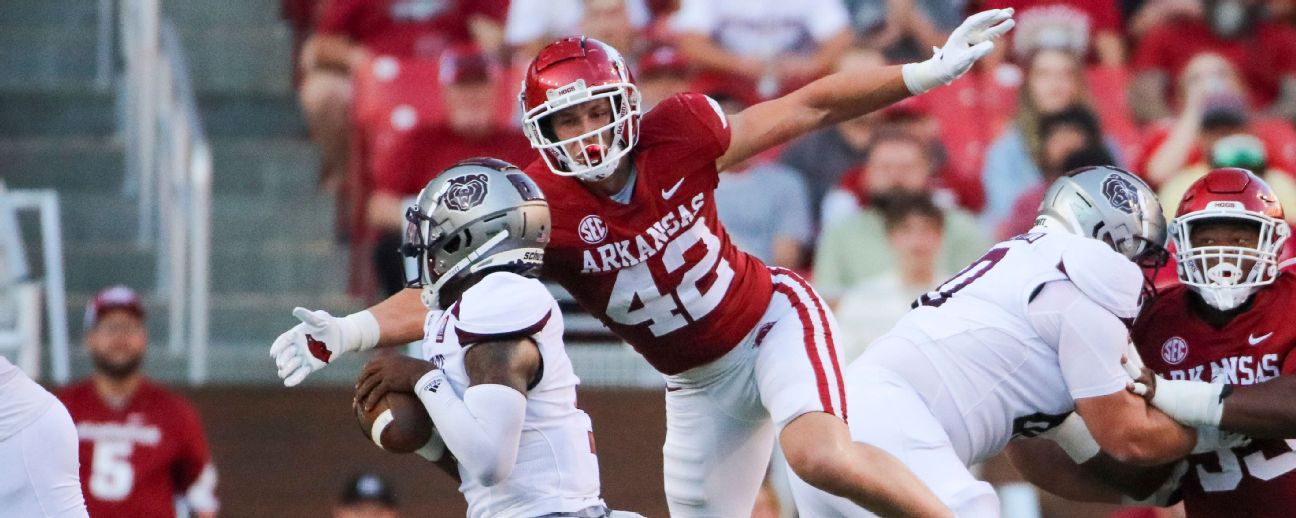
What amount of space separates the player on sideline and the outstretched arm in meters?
0.79

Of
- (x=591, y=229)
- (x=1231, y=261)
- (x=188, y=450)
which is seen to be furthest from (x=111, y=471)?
(x=1231, y=261)

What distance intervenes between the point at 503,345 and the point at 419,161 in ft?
17.2

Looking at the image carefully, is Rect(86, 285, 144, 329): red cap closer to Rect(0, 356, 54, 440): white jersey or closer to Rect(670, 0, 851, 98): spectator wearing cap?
Rect(670, 0, 851, 98): spectator wearing cap

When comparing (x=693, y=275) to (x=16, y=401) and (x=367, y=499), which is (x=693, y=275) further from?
(x=367, y=499)

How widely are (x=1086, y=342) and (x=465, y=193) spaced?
1.73m

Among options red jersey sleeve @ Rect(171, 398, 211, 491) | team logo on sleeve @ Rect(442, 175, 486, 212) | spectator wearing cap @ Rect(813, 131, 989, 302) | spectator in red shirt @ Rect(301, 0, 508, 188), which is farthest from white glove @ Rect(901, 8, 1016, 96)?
spectator in red shirt @ Rect(301, 0, 508, 188)

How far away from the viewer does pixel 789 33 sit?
34.2 feet

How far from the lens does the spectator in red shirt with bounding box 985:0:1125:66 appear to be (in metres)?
10.2

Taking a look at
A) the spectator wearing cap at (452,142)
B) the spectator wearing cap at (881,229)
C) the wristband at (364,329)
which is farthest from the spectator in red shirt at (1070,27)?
the wristband at (364,329)

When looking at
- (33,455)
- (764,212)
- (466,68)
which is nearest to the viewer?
(33,455)

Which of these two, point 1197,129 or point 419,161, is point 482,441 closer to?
point 419,161

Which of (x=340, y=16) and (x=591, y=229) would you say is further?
(x=340, y=16)

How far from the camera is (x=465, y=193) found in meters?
4.55

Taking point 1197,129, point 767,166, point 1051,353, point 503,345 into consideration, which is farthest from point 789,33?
point 503,345
